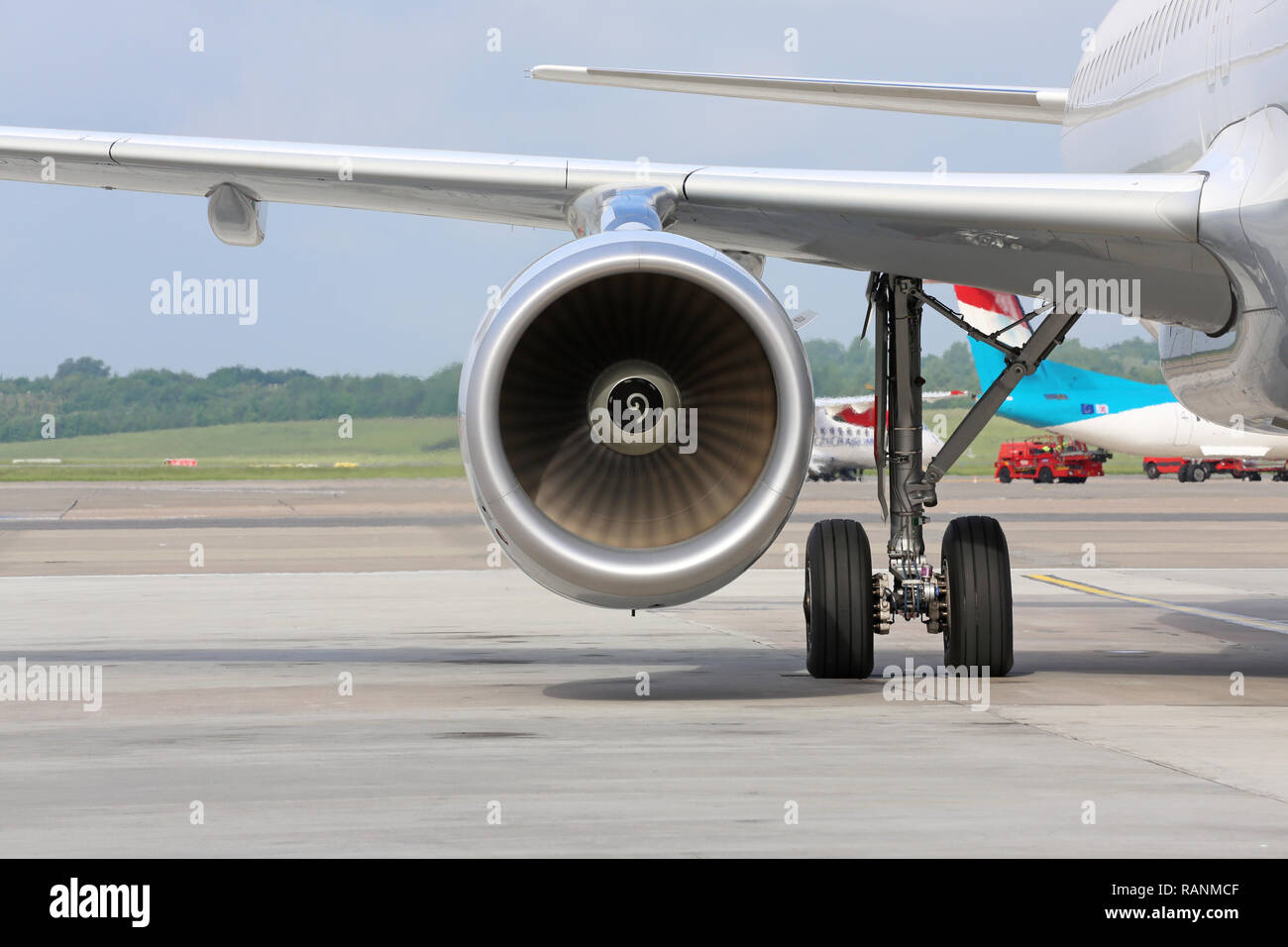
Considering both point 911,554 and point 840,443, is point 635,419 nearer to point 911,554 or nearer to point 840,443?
point 911,554

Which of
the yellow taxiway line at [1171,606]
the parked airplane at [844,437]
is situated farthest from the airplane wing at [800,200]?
the parked airplane at [844,437]

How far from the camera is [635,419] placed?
8.02 meters

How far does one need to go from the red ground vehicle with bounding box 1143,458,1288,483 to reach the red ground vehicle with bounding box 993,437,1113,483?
2166 mm

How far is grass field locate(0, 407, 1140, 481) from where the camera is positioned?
7756cm

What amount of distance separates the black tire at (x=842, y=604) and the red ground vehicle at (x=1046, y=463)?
176ft

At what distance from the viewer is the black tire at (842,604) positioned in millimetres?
9875

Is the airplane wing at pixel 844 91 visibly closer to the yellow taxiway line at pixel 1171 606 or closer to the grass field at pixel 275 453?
the yellow taxiway line at pixel 1171 606

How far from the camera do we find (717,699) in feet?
30.0

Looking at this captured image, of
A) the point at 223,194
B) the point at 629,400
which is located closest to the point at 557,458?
the point at 629,400

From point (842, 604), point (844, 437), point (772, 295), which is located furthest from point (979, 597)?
point (844, 437)


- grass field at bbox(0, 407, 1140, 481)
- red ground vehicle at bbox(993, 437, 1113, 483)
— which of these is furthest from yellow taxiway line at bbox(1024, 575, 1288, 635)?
red ground vehicle at bbox(993, 437, 1113, 483)

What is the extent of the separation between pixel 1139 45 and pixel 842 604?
379 cm
